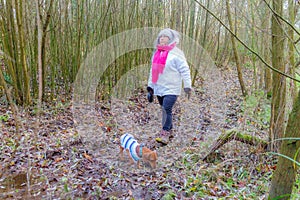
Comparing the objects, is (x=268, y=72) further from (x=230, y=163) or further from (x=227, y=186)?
(x=227, y=186)

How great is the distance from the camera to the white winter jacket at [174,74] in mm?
3711

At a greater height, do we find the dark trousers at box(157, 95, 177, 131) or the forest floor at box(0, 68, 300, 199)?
the dark trousers at box(157, 95, 177, 131)

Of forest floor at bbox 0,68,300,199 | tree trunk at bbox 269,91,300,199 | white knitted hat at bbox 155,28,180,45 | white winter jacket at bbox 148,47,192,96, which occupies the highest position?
white knitted hat at bbox 155,28,180,45

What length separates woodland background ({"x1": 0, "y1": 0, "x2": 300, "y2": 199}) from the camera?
91.9 inches

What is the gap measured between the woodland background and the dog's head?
0.38 ft

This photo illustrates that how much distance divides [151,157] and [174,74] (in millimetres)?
1310

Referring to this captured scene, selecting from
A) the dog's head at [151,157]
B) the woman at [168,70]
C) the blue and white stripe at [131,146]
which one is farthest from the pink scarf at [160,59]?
the dog's head at [151,157]

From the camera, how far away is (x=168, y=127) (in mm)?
3973

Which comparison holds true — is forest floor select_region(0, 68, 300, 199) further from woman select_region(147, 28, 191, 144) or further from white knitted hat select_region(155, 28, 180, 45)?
white knitted hat select_region(155, 28, 180, 45)

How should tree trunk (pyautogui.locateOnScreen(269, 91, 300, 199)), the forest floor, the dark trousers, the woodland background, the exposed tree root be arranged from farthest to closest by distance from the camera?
the dark trousers
the exposed tree root
the forest floor
the woodland background
tree trunk (pyautogui.locateOnScreen(269, 91, 300, 199))

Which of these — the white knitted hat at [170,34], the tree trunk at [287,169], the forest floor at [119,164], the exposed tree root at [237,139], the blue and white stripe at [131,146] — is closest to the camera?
the tree trunk at [287,169]

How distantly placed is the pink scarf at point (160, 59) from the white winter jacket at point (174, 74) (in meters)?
0.04

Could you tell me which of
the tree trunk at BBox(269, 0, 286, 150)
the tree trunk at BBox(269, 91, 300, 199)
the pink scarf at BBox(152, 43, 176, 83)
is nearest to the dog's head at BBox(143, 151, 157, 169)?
the tree trunk at BBox(269, 0, 286, 150)

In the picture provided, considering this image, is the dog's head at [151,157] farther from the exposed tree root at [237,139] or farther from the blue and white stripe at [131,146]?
the exposed tree root at [237,139]
